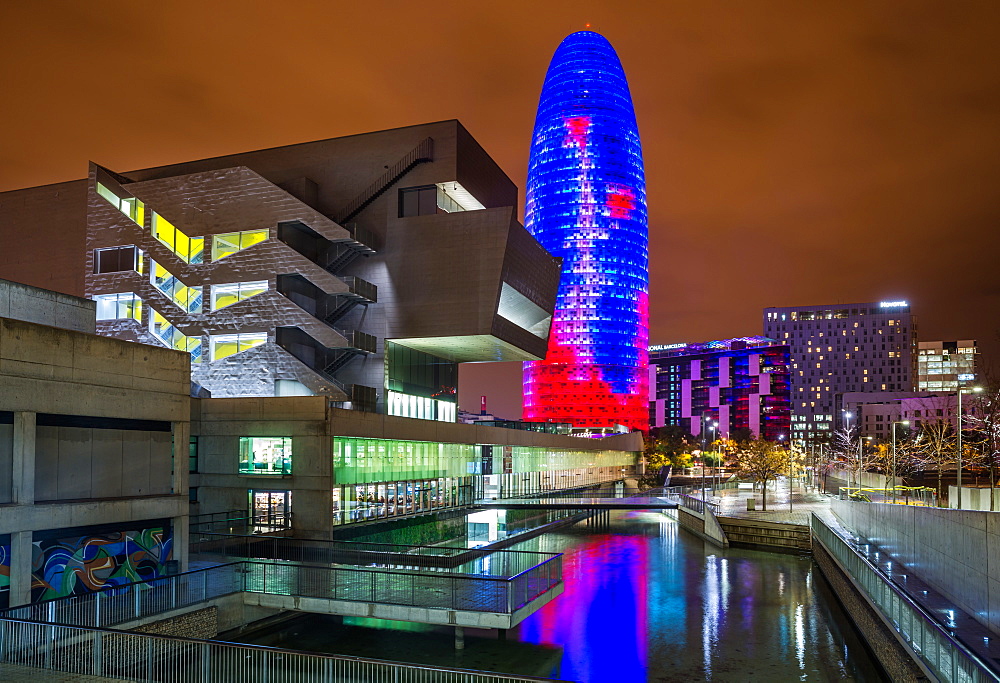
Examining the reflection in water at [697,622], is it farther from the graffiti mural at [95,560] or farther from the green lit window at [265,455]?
the green lit window at [265,455]

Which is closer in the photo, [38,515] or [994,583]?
[994,583]

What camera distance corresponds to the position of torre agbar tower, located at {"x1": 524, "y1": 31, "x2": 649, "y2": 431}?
161875 millimetres

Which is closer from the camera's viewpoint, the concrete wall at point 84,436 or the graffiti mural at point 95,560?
the concrete wall at point 84,436

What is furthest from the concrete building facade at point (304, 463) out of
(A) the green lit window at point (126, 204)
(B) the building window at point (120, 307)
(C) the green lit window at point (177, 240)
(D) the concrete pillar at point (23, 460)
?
(A) the green lit window at point (126, 204)

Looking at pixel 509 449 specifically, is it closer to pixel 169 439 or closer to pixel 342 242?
pixel 342 242

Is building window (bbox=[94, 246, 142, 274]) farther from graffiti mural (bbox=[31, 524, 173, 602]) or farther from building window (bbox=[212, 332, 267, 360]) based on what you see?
graffiti mural (bbox=[31, 524, 173, 602])

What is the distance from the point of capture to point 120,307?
183ft

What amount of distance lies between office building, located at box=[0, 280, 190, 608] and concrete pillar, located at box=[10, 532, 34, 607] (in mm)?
25

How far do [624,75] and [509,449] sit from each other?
11734 centimetres

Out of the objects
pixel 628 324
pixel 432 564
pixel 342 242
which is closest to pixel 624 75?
pixel 628 324

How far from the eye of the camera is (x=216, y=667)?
786 inches

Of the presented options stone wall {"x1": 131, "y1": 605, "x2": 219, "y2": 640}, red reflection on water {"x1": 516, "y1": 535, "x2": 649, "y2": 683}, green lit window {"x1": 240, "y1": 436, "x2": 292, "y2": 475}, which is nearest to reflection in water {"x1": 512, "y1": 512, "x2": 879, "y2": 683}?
red reflection on water {"x1": 516, "y1": 535, "x2": 649, "y2": 683}

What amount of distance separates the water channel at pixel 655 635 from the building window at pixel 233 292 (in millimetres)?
25630

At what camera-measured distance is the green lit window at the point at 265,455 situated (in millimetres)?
→ 41375
